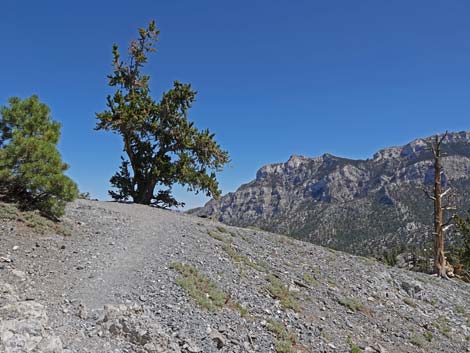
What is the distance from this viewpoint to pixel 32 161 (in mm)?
13812

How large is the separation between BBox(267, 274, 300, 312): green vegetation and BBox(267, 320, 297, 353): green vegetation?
1279 mm

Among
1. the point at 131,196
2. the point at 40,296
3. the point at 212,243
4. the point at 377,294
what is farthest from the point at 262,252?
the point at 131,196

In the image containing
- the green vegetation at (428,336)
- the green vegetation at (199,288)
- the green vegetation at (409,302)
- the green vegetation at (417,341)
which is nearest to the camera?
the green vegetation at (199,288)

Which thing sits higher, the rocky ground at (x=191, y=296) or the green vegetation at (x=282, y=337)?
the rocky ground at (x=191, y=296)

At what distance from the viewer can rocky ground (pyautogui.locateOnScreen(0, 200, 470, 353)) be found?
28.2 ft

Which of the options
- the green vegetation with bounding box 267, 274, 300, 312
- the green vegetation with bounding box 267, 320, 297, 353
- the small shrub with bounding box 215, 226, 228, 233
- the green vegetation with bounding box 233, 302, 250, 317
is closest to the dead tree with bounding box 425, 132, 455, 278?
the small shrub with bounding box 215, 226, 228, 233

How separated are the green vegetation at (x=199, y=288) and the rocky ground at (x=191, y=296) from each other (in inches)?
1.4

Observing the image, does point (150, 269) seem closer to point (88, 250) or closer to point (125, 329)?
point (88, 250)

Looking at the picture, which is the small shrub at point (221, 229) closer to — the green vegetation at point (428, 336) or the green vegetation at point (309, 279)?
the green vegetation at point (309, 279)

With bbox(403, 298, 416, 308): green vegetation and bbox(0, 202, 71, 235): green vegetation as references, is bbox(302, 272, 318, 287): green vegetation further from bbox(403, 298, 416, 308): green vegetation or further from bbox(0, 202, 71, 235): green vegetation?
bbox(0, 202, 71, 235): green vegetation

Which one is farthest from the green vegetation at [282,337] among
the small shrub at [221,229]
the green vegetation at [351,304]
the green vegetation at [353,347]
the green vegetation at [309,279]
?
the small shrub at [221,229]

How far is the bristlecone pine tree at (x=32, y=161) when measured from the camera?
13.6 m

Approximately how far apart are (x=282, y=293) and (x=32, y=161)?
1035cm

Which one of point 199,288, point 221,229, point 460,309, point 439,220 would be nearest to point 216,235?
point 221,229
